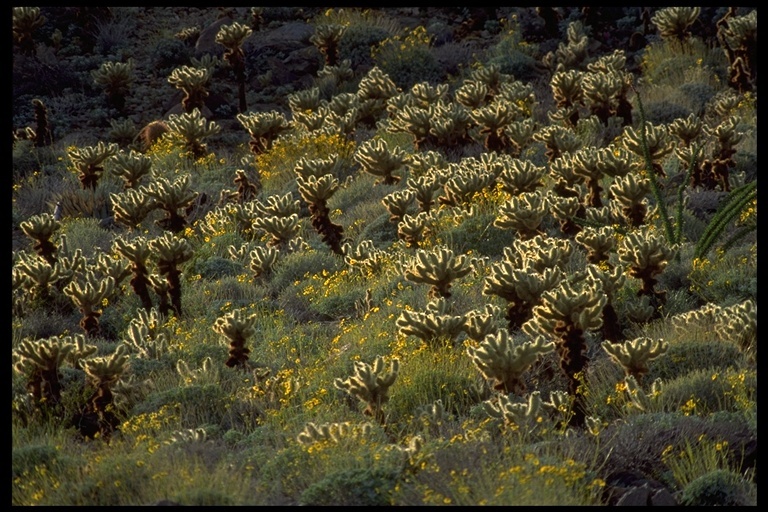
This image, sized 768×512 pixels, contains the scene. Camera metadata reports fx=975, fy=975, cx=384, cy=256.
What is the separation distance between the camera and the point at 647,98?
1730 centimetres

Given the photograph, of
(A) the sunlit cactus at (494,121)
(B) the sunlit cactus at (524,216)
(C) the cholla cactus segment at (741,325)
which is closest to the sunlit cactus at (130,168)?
(A) the sunlit cactus at (494,121)

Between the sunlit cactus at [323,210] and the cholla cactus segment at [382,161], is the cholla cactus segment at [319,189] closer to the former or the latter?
the sunlit cactus at [323,210]

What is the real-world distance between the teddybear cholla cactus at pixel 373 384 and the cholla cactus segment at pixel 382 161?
7.12m

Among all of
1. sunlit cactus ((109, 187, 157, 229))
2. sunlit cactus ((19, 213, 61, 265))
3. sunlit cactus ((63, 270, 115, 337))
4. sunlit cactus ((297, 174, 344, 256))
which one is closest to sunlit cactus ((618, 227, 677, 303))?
sunlit cactus ((297, 174, 344, 256))

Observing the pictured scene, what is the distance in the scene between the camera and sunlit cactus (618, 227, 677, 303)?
9.03 meters

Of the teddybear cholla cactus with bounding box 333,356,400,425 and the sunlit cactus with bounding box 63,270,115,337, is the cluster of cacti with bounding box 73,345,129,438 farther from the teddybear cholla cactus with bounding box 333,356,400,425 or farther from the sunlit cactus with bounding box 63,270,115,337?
the sunlit cactus with bounding box 63,270,115,337

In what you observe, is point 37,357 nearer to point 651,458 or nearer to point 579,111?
point 651,458

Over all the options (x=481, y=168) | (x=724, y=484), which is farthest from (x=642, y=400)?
(x=481, y=168)

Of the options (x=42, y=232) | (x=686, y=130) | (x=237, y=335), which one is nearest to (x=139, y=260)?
(x=42, y=232)

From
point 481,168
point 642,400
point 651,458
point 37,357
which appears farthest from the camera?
point 481,168

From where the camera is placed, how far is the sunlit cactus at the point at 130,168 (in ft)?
50.1

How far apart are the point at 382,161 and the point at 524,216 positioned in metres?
3.94

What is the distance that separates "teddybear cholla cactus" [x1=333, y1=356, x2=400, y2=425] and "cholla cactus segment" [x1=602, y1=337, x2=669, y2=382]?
1.75 meters

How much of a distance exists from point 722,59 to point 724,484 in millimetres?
13939
